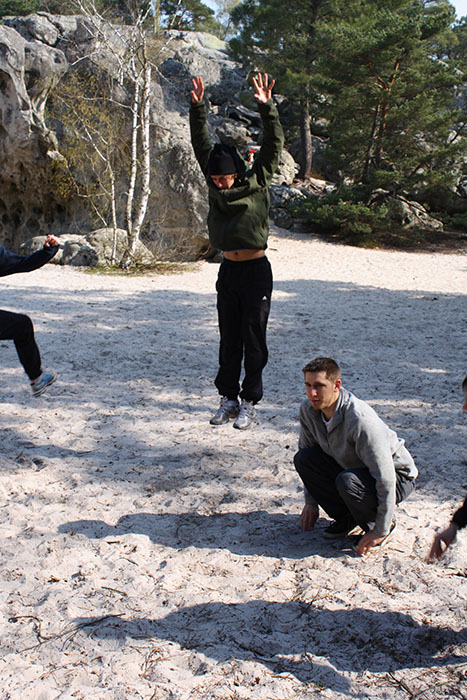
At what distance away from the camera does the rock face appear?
13.0m

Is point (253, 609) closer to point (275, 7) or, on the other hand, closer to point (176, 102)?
point (176, 102)

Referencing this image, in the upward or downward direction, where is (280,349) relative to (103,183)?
downward

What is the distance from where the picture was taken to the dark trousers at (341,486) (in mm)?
2725

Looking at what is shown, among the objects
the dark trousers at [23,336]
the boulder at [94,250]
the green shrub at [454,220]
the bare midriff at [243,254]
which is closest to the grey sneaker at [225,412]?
the bare midriff at [243,254]

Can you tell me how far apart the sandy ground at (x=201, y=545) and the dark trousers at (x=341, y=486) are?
0.23m

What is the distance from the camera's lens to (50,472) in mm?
3838

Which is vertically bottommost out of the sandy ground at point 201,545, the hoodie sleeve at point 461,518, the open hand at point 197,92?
the sandy ground at point 201,545

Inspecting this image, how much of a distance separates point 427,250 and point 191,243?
674cm

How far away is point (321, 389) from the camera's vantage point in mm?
2664

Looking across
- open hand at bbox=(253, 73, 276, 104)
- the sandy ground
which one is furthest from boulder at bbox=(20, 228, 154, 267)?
open hand at bbox=(253, 73, 276, 104)

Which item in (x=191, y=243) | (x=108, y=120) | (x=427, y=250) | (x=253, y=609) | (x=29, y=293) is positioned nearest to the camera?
(x=253, y=609)

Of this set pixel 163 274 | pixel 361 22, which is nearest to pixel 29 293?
pixel 163 274

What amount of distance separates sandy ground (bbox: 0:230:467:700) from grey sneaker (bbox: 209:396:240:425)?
121 millimetres

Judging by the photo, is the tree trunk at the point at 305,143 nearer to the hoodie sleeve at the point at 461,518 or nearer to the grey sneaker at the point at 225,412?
the grey sneaker at the point at 225,412
